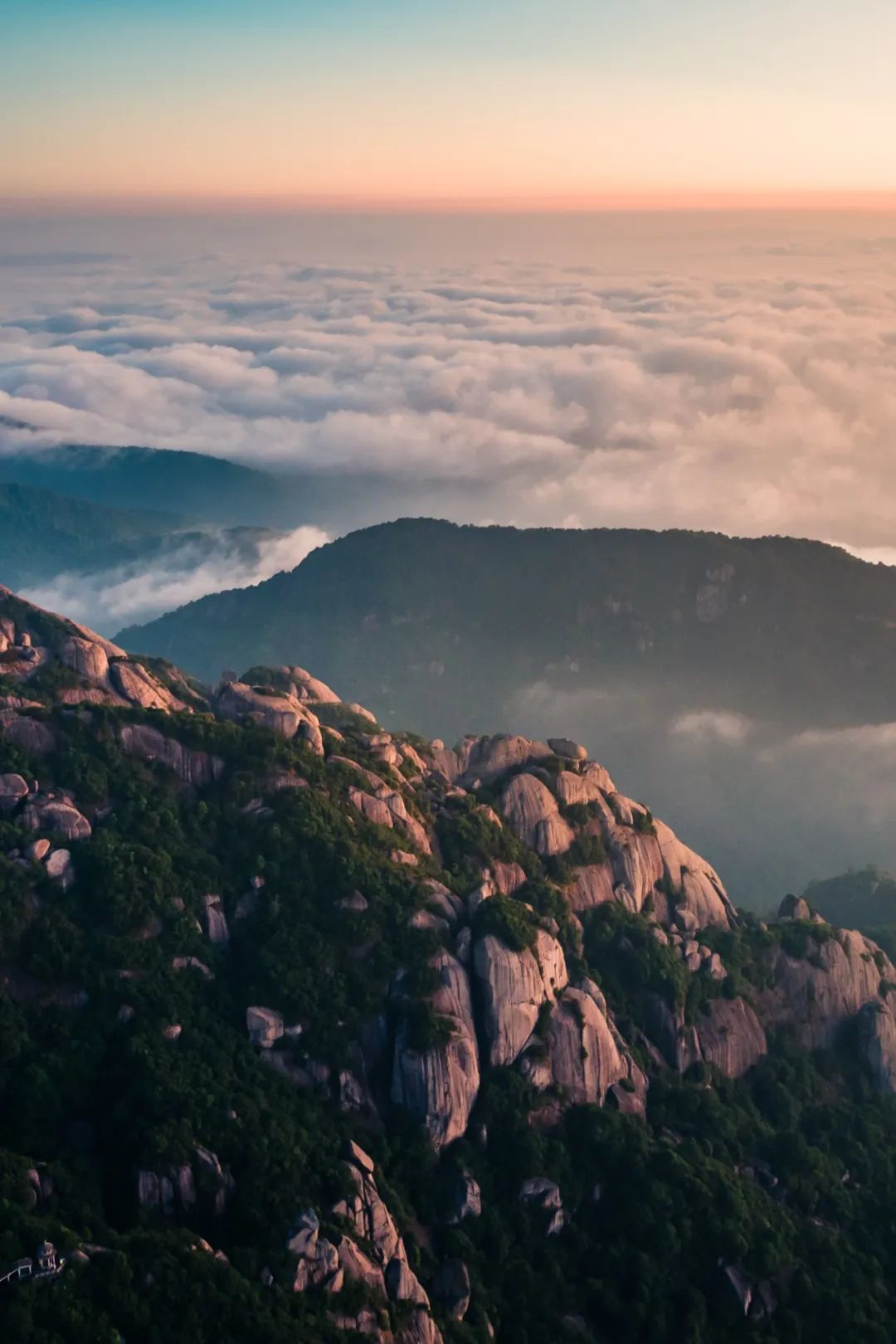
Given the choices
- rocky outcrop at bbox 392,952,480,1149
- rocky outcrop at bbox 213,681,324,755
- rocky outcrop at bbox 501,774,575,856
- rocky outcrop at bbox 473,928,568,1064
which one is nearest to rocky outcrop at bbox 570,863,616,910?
rocky outcrop at bbox 501,774,575,856

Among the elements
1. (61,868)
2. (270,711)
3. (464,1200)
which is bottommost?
(464,1200)

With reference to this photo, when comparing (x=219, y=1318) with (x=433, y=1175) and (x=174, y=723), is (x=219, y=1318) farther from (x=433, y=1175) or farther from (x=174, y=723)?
(x=174, y=723)

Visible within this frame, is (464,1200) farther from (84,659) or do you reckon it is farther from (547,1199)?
(84,659)

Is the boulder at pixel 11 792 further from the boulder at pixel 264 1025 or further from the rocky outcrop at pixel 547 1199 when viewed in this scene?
the rocky outcrop at pixel 547 1199

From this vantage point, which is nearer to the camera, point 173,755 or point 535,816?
point 173,755

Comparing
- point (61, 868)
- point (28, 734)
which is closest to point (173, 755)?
point (28, 734)

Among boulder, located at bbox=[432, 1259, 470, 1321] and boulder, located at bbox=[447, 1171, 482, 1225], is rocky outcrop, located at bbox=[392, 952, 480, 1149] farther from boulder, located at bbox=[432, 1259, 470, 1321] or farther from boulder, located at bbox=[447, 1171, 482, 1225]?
boulder, located at bbox=[432, 1259, 470, 1321]

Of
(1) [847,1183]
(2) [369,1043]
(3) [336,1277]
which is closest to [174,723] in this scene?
(2) [369,1043]
